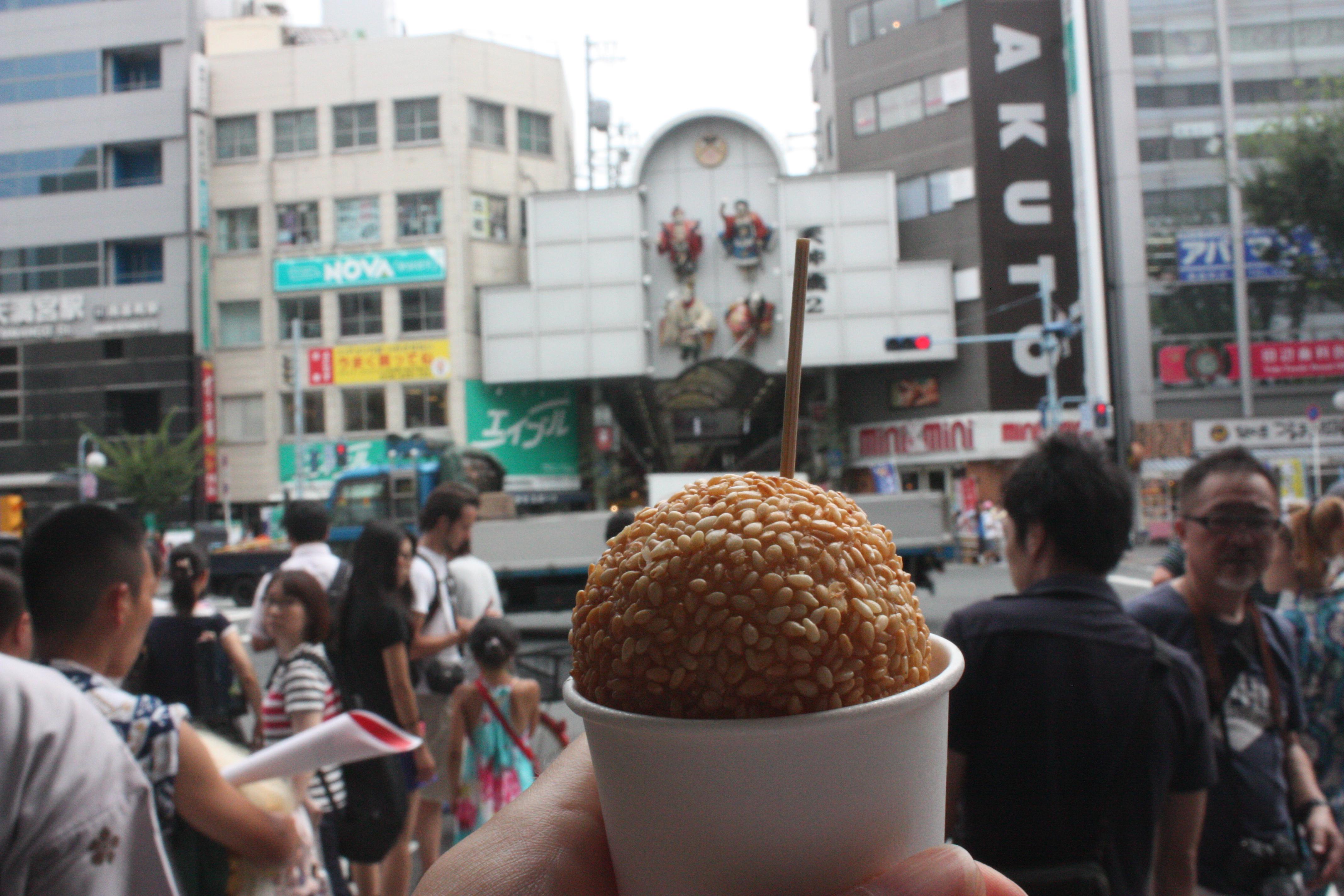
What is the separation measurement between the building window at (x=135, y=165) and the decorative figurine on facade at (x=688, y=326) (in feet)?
62.5

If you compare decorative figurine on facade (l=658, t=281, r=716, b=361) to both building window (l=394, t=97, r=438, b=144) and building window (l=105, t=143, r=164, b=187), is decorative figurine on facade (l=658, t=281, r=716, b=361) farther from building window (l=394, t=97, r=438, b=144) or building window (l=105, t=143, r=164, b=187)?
building window (l=105, t=143, r=164, b=187)

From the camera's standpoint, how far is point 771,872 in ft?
3.16

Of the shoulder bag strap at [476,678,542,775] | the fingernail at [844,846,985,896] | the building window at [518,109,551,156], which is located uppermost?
the building window at [518,109,551,156]

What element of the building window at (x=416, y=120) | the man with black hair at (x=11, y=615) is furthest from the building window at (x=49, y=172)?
the man with black hair at (x=11, y=615)

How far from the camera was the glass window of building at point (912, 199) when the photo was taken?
27.2m

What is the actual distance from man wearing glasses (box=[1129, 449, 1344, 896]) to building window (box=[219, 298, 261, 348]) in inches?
1260

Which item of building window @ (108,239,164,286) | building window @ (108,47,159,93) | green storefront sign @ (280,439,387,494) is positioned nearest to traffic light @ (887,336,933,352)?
green storefront sign @ (280,439,387,494)

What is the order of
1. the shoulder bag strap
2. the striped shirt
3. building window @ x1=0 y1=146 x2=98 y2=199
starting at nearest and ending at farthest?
1. the striped shirt
2. the shoulder bag strap
3. building window @ x1=0 y1=146 x2=98 y2=199

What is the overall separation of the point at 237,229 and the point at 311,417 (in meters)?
7.47

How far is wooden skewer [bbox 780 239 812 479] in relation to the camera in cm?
110

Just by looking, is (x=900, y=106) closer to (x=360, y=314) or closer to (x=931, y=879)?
(x=360, y=314)

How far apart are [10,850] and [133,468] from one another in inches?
1161

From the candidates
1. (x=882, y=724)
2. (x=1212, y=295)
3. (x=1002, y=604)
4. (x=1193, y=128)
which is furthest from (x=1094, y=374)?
(x=882, y=724)

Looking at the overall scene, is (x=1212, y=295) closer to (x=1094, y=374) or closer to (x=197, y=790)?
(x=1094, y=374)
